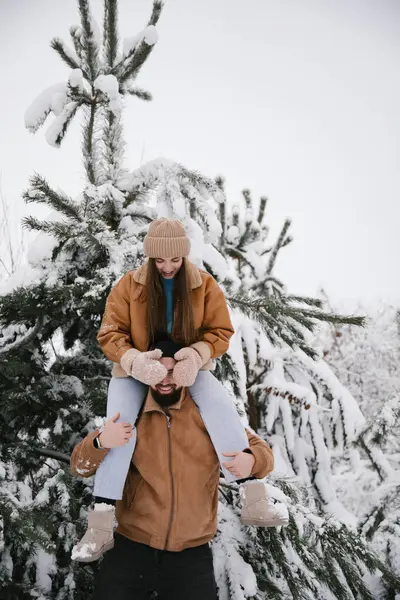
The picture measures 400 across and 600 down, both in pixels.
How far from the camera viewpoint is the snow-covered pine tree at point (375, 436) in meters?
3.66

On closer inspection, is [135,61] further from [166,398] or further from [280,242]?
[280,242]

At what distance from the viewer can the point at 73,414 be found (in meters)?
2.51

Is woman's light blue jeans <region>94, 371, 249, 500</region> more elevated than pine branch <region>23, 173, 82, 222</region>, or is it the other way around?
pine branch <region>23, 173, 82, 222</region>

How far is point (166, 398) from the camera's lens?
1.81 metres

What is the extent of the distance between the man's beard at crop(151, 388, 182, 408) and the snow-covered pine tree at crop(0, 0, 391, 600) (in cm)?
63

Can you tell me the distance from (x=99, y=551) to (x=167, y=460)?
1.39 ft

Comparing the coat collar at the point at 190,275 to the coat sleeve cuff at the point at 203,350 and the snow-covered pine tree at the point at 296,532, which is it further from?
the snow-covered pine tree at the point at 296,532

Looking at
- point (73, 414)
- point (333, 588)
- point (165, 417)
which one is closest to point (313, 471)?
point (333, 588)

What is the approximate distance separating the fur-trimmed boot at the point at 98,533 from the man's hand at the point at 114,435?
0.28 m

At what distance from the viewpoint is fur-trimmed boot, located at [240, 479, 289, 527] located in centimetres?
181

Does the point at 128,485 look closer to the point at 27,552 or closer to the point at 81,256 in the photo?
the point at 27,552

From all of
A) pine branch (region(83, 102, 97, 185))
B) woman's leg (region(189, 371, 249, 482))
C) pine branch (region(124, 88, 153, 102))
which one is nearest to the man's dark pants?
woman's leg (region(189, 371, 249, 482))

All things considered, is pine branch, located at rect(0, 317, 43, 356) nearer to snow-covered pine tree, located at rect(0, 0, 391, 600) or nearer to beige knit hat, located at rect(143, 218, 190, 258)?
snow-covered pine tree, located at rect(0, 0, 391, 600)

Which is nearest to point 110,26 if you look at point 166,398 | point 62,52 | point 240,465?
point 62,52
